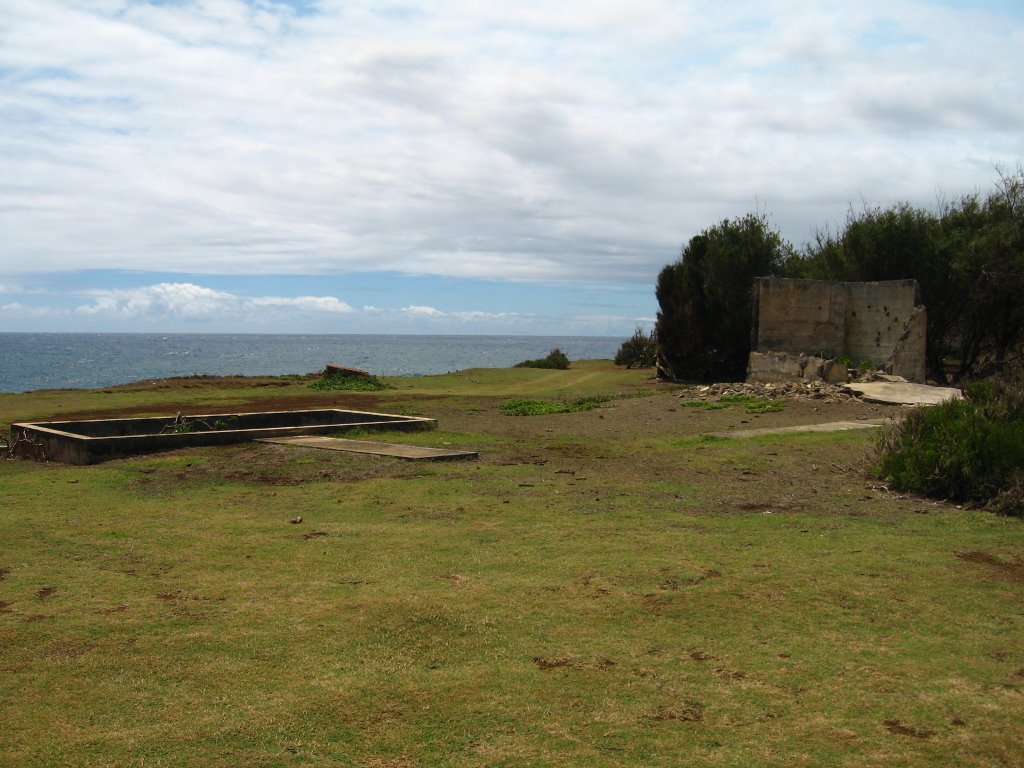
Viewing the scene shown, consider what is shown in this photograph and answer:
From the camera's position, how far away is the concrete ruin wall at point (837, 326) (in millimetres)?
24266

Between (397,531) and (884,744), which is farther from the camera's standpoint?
(397,531)

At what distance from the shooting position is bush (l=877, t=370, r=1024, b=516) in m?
8.93

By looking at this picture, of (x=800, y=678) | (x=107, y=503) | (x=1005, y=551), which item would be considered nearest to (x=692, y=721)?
(x=800, y=678)

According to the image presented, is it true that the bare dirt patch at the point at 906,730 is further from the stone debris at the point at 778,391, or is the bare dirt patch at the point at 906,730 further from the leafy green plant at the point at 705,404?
the stone debris at the point at 778,391

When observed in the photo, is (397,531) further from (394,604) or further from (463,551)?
(394,604)

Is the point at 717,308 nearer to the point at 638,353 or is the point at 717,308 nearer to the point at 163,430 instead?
the point at 638,353

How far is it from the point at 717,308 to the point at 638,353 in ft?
41.9

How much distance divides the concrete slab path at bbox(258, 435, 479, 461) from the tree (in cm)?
2005

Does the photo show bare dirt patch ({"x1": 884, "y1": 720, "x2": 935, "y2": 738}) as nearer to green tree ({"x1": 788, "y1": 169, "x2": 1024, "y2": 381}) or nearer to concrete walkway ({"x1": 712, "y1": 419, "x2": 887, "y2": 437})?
concrete walkway ({"x1": 712, "y1": 419, "x2": 887, "y2": 437})

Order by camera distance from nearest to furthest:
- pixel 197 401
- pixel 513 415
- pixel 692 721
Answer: pixel 692 721, pixel 513 415, pixel 197 401

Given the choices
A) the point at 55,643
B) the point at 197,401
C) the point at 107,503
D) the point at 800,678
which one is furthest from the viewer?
the point at 197,401

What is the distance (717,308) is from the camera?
108ft

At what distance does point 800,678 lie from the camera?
4.56 meters

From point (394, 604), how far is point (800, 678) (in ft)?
8.00
